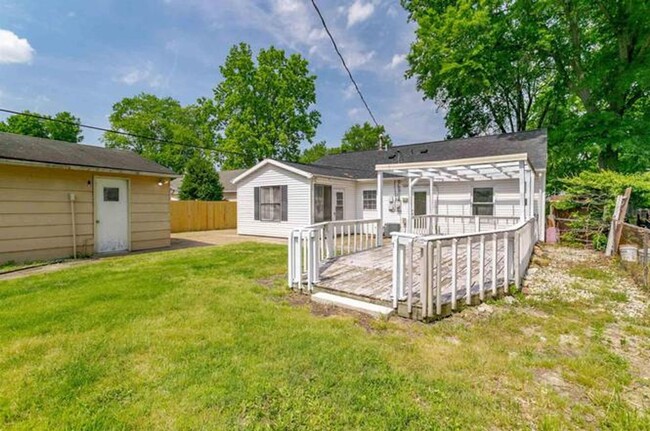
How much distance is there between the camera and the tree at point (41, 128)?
31359 millimetres

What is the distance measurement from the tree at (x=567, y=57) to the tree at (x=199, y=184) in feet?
44.9

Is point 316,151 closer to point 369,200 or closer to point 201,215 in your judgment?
point 201,215

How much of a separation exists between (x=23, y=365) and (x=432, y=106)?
23520 mm

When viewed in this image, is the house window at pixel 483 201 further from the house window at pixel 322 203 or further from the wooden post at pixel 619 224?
the house window at pixel 322 203

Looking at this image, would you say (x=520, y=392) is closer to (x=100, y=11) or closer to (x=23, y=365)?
(x=23, y=365)

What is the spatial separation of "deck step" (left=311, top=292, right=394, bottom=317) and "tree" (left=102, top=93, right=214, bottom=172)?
29506 millimetres

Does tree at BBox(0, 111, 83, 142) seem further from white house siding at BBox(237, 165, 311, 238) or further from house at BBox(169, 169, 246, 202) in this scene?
white house siding at BBox(237, 165, 311, 238)

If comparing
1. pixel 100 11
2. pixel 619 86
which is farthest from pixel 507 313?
pixel 100 11

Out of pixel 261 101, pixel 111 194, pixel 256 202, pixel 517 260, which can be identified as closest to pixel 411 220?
pixel 517 260

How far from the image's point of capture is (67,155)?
8.42 meters

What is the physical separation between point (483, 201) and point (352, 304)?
29.7 feet

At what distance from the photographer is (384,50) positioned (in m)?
10.5

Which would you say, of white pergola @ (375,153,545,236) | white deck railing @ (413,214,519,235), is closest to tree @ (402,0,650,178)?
white pergola @ (375,153,545,236)

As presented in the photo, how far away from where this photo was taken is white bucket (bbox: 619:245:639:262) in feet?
20.9
